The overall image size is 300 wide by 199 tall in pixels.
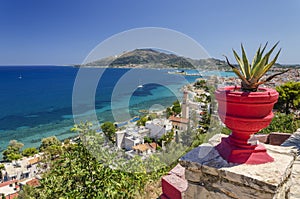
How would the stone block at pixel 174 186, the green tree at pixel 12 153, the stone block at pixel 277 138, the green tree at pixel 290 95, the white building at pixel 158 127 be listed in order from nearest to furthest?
the stone block at pixel 174 186, the stone block at pixel 277 138, the green tree at pixel 290 95, the white building at pixel 158 127, the green tree at pixel 12 153

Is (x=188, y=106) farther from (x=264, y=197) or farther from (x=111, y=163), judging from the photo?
(x=264, y=197)

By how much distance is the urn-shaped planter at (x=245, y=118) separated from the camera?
3.42 ft

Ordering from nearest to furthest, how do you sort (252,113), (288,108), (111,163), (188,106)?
(252,113) → (111,163) → (188,106) → (288,108)

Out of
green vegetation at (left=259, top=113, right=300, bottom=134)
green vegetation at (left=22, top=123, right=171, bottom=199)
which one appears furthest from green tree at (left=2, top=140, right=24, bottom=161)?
green vegetation at (left=259, top=113, right=300, bottom=134)

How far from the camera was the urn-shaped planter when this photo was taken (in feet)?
3.42

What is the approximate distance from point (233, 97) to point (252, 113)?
0.13m

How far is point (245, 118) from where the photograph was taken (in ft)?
3.52

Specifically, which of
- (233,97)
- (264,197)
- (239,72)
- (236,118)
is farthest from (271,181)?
(239,72)

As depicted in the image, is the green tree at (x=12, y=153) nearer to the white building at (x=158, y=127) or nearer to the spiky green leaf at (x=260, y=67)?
the white building at (x=158, y=127)

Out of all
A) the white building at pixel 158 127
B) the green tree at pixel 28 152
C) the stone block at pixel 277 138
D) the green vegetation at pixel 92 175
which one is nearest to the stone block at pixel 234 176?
the green vegetation at pixel 92 175

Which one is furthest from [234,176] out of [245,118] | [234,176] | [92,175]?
[92,175]

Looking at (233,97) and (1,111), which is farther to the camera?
(1,111)

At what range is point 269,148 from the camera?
1.39m

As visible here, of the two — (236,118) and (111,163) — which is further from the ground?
(236,118)
